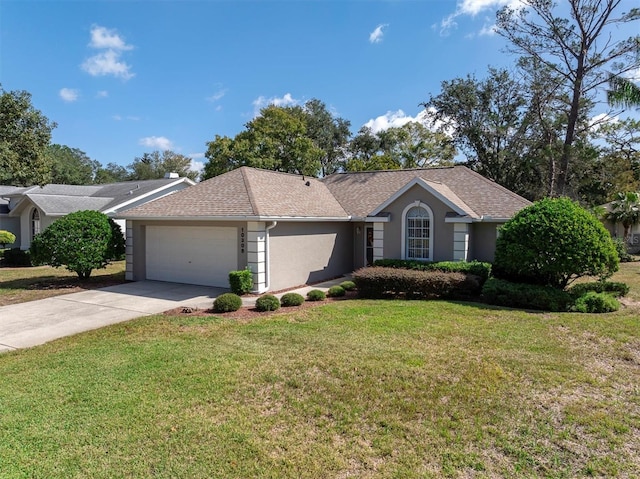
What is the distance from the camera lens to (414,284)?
12195 millimetres

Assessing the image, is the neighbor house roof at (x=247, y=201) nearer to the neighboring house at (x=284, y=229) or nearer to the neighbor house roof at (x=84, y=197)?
the neighboring house at (x=284, y=229)

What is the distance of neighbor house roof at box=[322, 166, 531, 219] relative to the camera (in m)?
14.7

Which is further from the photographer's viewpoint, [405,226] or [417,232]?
[405,226]

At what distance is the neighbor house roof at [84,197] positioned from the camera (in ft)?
82.3

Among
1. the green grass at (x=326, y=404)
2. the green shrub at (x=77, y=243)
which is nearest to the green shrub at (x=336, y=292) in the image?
the green grass at (x=326, y=404)

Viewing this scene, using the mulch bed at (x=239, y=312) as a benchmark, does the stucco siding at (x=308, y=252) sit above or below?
above

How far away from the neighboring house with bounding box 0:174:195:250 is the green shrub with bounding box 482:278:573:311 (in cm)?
2276

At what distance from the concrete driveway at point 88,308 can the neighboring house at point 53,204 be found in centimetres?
1331

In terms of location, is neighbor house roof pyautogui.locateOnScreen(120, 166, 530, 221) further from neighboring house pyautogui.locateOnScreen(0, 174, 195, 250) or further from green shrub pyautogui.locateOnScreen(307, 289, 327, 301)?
neighboring house pyautogui.locateOnScreen(0, 174, 195, 250)

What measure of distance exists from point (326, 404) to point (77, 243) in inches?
536

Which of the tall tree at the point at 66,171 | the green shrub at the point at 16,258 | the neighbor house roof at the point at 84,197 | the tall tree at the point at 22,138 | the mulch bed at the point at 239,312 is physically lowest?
the mulch bed at the point at 239,312

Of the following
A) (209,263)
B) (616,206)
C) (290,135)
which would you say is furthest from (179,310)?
(616,206)

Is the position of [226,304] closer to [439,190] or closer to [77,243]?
[77,243]

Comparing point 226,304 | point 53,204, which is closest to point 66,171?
point 53,204
